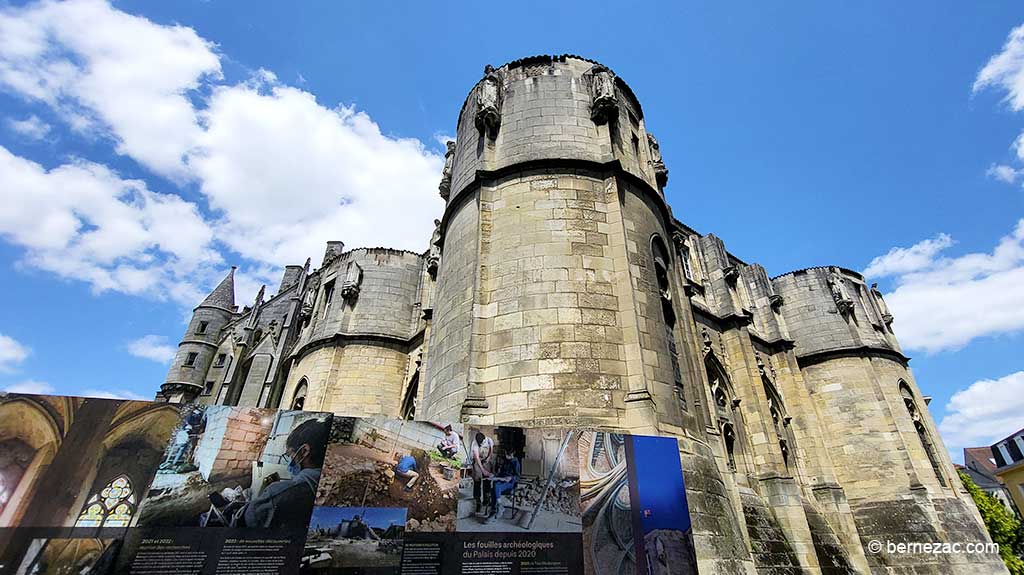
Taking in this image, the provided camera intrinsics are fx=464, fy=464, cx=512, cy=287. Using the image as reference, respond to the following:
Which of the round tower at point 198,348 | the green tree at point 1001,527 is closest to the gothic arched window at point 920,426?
the green tree at point 1001,527

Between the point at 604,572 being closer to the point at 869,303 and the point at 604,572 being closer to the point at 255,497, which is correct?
the point at 255,497

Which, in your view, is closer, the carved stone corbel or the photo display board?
the photo display board

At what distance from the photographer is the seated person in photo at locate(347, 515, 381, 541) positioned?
430 centimetres

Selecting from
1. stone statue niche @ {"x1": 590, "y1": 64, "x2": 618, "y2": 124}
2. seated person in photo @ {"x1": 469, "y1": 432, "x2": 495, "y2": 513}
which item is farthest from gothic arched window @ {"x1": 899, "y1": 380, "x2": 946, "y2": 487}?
seated person in photo @ {"x1": 469, "y1": 432, "x2": 495, "y2": 513}

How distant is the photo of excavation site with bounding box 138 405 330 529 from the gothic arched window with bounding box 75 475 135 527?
108mm

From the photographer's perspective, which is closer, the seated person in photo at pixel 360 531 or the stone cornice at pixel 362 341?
the seated person in photo at pixel 360 531

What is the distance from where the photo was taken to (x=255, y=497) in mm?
4168

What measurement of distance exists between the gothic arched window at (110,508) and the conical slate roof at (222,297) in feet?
129

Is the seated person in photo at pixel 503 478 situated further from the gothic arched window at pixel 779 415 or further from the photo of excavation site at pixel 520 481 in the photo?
the gothic arched window at pixel 779 415

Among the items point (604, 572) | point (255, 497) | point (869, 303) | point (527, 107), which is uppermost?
point (869, 303)

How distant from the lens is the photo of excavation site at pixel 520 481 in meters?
4.78

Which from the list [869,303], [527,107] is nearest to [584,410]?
[527,107]

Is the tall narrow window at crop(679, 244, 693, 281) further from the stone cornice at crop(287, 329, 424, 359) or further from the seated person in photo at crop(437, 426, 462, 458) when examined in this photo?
the seated person in photo at crop(437, 426, 462, 458)

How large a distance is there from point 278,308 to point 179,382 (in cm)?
983
